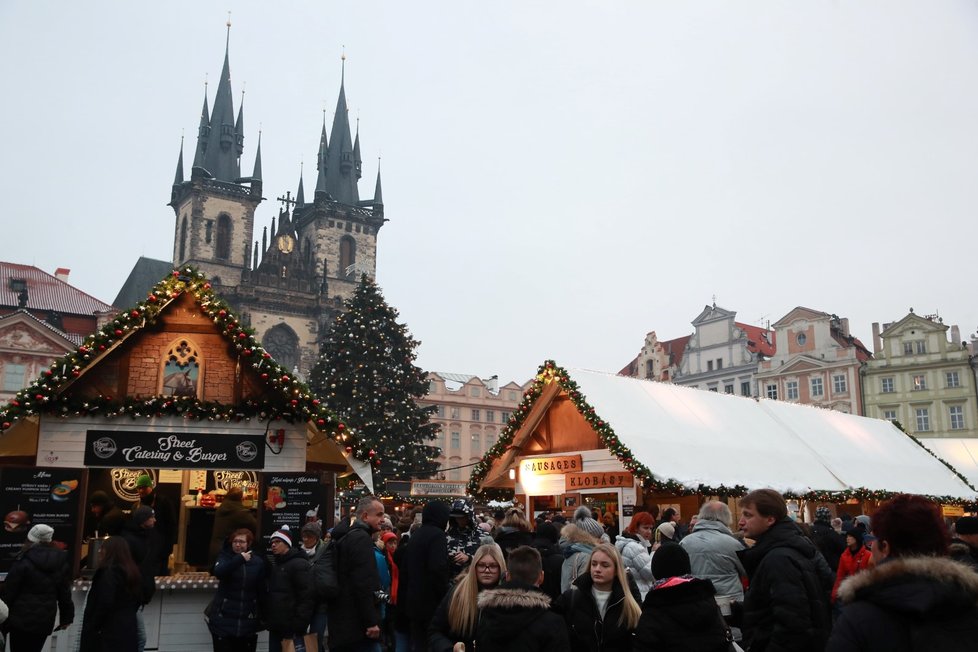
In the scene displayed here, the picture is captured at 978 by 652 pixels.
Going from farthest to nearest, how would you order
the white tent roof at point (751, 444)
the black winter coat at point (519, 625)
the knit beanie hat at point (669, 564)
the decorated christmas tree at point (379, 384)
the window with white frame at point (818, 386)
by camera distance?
the window with white frame at point (818, 386) → the decorated christmas tree at point (379, 384) → the white tent roof at point (751, 444) → the knit beanie hat at point (669, 564) → the black winter coat at point (519, 625)

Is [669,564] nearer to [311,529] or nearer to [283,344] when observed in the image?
[311,529]

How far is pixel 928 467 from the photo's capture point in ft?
67.6

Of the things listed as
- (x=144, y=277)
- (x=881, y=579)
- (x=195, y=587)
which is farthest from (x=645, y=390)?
(x=144, y=277)

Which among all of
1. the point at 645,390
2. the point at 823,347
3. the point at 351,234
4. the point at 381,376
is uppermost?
the point at 351,234

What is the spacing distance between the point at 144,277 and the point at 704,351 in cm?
4964

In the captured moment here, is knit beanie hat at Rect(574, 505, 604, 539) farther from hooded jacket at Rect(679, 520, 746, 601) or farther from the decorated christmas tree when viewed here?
the decorated christmas tree

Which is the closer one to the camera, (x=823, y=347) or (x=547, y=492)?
(x=547, y=492)

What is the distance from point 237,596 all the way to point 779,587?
492cm

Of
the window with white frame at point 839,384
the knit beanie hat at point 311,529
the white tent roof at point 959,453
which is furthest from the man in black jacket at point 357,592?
the window with white frame at point 839,384

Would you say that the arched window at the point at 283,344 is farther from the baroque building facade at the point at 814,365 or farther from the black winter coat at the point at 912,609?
the black winter coat at the point at 912,609

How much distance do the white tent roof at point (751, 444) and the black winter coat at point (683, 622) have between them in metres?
9.77

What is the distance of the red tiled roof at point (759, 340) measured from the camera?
50356 millimetres

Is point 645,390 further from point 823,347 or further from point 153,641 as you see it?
point 823,347

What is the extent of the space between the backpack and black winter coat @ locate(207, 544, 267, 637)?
75cm
